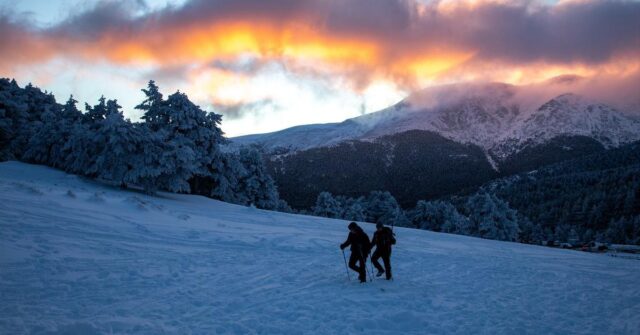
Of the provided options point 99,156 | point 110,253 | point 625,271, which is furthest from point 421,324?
point 99,156

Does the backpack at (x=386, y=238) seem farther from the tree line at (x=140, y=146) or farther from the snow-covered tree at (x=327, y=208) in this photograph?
the snow-covered tree at (x=327, y=208)

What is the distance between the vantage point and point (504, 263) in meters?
19.6

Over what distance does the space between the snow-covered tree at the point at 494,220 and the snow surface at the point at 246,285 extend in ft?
125

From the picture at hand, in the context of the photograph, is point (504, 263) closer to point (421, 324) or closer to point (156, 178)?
point (421, 324)

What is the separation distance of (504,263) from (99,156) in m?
31.6

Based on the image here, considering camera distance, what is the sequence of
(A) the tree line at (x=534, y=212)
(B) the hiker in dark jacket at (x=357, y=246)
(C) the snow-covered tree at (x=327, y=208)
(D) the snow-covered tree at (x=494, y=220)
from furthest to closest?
(C) the snow-covered tree at (x=327, y=208)
(A) the tree line at (x=534, y=212)
(D) the snow-covered tree at (x=494, y=220)
(B) the hiker in dark jacket at (x=357, y=246)

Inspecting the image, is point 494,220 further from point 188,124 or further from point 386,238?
point 386,238

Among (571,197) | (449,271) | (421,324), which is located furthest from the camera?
(571,197)

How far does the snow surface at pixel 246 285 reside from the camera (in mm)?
8531

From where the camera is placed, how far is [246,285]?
11.8m

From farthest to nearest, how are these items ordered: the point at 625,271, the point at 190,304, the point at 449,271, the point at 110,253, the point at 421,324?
1. the point at 625,271
2. the point at 449,271
3. the point at 110,253
4. the point at 190,304
5. the point at 421,324

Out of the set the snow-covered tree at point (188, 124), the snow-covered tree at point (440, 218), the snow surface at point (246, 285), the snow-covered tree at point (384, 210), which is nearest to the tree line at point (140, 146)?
the snow-covered tree at point (188, 124)

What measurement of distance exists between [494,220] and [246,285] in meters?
55.9

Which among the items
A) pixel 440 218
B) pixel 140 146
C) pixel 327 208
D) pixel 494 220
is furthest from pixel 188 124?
pixel 440 218
